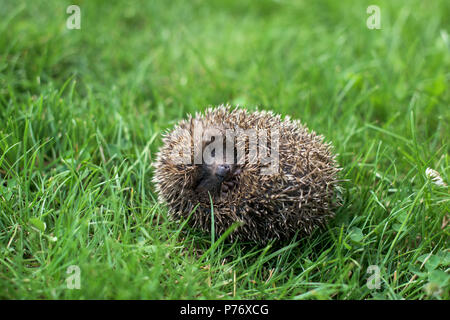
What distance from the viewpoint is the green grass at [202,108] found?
3.12 meters

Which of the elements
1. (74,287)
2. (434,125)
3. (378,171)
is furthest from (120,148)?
(434,125)

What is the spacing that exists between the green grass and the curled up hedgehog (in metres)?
0.20

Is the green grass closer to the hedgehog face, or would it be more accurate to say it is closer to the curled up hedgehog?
the curled up hedgehog

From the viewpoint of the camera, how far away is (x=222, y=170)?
3.36 m

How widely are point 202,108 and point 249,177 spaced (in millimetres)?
1709
